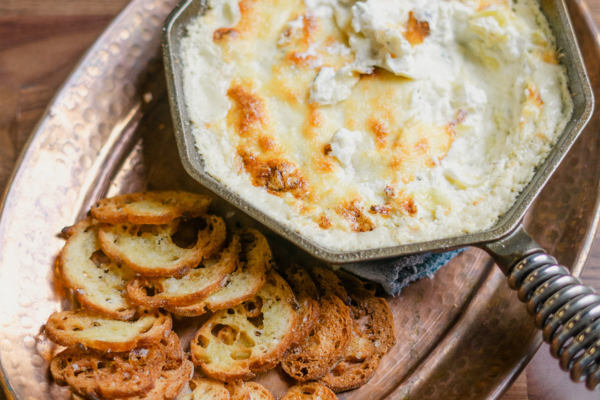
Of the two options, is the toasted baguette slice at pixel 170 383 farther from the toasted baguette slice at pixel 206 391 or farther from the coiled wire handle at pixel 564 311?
the coiled wire handle at pixel 564 311

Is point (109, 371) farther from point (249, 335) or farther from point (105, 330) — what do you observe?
point (249, 335)

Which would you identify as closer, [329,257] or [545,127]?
[329,257]

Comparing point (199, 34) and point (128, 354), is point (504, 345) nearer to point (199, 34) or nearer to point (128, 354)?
point (128, 354)

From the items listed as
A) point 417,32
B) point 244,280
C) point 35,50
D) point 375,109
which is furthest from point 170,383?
point 35,50

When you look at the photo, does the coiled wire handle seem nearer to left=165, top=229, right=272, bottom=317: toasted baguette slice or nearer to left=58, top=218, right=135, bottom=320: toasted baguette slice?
left=165, top=229, right=272, bottom=317: toasted baguette slice

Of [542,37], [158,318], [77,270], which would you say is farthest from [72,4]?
[542,37]
